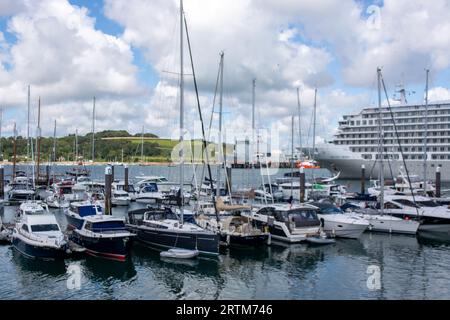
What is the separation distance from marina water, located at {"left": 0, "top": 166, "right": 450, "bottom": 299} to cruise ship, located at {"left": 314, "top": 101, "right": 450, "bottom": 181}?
210 feet

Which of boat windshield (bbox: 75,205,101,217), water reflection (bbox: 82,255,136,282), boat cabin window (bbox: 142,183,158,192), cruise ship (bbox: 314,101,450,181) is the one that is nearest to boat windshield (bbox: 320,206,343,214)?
water reflection (bbox: 82,255,136,282)

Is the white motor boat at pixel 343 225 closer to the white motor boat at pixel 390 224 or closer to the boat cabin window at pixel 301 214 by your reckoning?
the white motor boat at pixel 390 224

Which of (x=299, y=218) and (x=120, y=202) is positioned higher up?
(x=299, y=218)

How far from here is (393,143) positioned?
308ft

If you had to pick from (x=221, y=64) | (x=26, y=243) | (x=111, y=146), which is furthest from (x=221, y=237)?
(x=111, y=146)

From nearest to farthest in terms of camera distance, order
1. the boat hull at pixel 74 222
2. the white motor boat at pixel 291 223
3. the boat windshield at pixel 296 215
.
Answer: the boat hull at pixel 74 222 < the white motor boat at pixel 291 223 < the boat windshield at pixel 296 215

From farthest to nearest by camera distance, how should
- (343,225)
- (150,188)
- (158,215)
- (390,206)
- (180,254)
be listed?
(150,188) → (390,206) → (343,225) → (158,215) → (180,254)

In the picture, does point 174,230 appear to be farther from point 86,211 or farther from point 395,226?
point 395,226

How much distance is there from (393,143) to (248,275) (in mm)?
79252

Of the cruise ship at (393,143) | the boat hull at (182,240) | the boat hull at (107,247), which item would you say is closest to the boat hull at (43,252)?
the boat hull at (107,247)

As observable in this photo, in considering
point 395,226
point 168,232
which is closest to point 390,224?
point 395,226

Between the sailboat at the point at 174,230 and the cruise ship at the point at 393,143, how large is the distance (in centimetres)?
6635

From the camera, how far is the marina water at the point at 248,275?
64.0ft

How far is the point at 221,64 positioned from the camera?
39.5m
